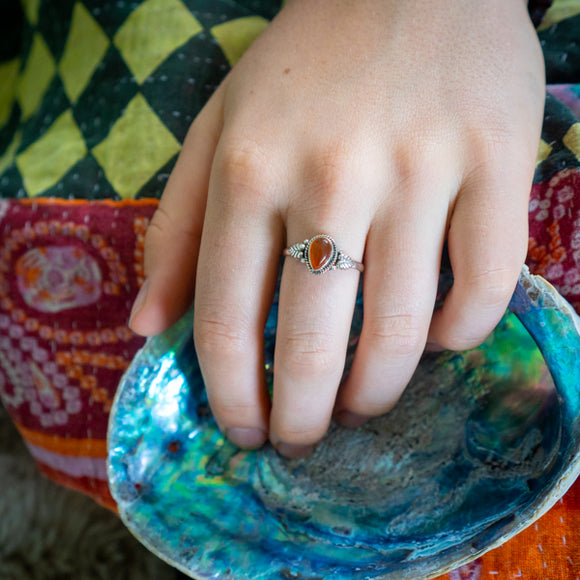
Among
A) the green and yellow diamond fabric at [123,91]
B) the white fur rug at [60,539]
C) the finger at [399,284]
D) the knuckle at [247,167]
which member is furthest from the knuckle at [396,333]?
the white fur rug at [60,539]

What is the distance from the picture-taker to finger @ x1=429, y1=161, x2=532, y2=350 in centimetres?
30

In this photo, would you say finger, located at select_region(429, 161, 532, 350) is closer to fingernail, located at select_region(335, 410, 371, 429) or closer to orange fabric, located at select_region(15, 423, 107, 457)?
fingernail, located at select_region(335, 410, 371, 429)

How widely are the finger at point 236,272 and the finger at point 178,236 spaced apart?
26mm

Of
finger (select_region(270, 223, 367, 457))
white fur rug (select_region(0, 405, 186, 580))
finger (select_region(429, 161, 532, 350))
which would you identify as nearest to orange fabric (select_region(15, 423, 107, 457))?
white fur rug (select_region(0, 405, 186, 580))

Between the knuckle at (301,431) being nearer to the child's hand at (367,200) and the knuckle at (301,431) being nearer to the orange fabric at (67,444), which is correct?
the child's hand at (367,200)

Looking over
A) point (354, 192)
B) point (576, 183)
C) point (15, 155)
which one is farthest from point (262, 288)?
point (15, 155)

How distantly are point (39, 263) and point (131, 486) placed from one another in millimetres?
223

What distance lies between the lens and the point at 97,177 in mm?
452

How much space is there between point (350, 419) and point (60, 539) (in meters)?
0.42

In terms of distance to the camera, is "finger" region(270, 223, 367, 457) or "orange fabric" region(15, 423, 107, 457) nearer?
"finger" region(270, 223, 367, 457)

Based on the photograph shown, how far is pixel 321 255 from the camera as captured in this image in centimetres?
30

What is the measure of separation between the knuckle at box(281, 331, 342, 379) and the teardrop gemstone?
0.04 meters

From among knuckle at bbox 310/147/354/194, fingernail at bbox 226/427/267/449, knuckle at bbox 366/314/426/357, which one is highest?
knuckle at bbox 310/147/354/194

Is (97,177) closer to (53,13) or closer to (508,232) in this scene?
(53,13)
